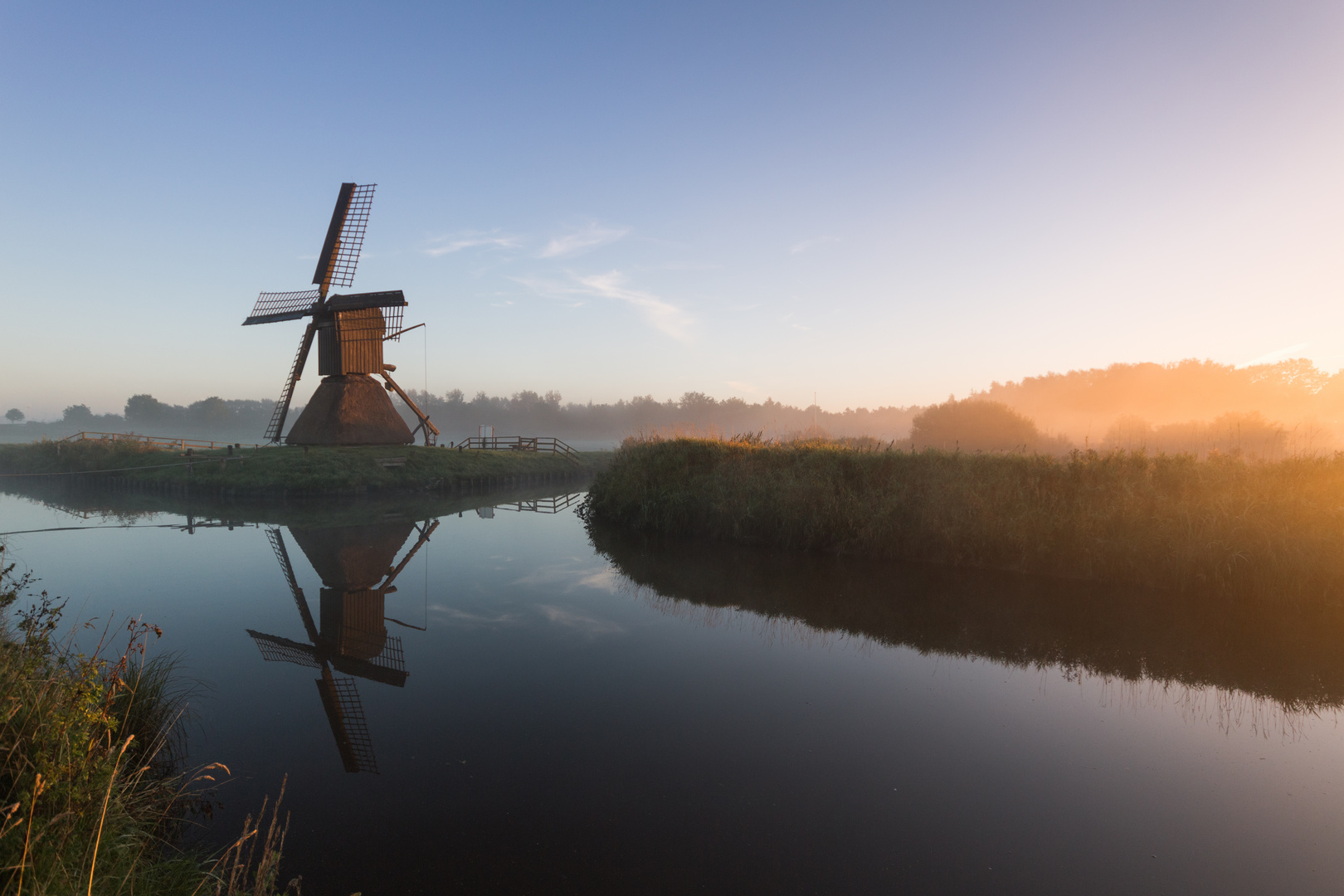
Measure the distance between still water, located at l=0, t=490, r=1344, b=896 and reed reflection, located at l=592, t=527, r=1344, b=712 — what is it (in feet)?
0.19

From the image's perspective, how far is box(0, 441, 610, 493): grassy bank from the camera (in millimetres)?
24106

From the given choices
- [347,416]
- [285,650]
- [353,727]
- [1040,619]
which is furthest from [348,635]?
[347,416]

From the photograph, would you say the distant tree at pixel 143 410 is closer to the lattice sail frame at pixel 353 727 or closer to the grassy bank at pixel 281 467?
the grassy bank at pixel 281 467

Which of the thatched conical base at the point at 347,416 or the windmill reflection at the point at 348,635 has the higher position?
the thatched conical base at the point at 347,416

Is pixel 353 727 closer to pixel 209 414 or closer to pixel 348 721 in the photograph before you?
pixel 348 721

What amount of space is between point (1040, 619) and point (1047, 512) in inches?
144

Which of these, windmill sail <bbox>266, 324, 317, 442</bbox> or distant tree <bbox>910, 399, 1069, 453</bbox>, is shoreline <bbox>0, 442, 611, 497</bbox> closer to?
windmill sail <bbox>266, 324, 317, 442</bbox>

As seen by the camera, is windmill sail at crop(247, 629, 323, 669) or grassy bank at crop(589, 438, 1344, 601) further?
grassy bank at crop(589, 438, 1344, 601)

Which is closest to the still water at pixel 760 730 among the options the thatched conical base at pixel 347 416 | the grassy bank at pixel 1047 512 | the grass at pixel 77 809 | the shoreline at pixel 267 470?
the grass at pixel 77 809

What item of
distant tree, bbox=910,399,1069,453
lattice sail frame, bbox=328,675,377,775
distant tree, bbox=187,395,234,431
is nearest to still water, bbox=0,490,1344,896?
lattice sail frame, bbox=328,675,377,775

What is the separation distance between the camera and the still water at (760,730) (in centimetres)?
379

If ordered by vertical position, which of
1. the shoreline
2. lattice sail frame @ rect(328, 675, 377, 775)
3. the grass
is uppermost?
the shoreline

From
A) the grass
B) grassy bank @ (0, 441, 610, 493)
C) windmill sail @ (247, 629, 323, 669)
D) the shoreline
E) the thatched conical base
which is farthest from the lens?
the thatched conical base

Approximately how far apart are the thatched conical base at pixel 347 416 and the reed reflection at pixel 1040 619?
21.8 m
